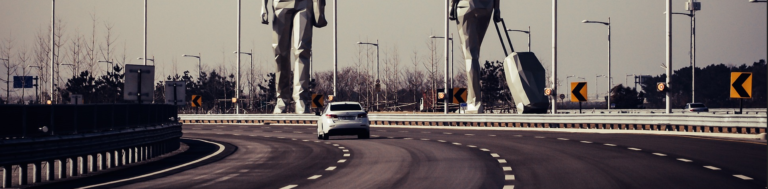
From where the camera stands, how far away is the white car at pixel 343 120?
31547 mm

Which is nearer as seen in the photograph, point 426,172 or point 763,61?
point 426,172

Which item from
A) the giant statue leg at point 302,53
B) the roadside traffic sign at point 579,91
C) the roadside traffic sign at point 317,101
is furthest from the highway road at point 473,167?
the roadside traffic sign at point 317,101

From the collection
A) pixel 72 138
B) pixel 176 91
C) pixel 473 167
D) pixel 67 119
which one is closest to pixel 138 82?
pixel 67 119

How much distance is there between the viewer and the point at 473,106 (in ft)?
171

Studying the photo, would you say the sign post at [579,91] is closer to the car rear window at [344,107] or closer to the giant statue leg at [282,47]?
the car rear window at [344,107]

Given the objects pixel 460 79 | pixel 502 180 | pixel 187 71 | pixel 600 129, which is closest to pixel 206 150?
pixel 502 180

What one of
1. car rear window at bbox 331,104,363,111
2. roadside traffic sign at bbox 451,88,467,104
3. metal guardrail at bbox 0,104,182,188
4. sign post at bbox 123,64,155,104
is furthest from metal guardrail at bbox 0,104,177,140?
roadside traffic sign at bbox 451,88,467,104

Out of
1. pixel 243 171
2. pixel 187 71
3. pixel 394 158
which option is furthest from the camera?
pixel 187 71

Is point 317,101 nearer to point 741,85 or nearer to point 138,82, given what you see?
point 138,82

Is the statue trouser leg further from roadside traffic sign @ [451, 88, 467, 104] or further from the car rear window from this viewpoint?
the car rear window

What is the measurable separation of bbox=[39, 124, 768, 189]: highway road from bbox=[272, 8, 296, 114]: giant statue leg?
34.6 m

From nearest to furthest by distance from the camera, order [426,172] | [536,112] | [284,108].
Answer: [426,172], [536,112], [284,108]

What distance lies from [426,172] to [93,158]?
21.2 feet

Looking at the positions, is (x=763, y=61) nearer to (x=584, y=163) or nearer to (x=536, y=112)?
(x=536, y=112)
